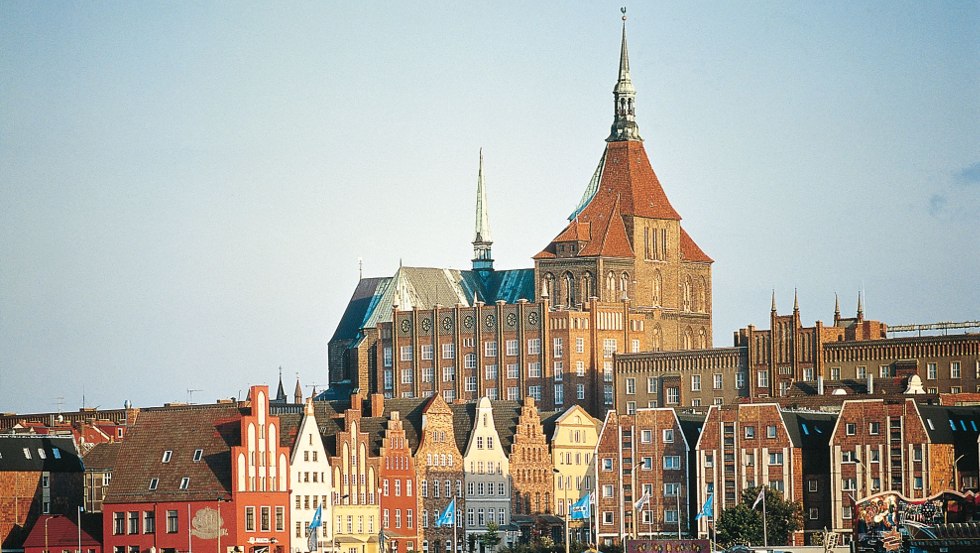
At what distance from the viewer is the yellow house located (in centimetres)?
18838

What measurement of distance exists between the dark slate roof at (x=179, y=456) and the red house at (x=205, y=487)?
0.22ft

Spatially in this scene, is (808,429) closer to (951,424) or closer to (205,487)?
(951,424)

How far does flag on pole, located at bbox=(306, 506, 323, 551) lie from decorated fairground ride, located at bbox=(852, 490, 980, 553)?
35179mm

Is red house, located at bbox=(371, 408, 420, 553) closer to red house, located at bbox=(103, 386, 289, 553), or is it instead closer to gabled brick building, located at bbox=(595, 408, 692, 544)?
red house, located at bbox=(103, 386, 289, 553)

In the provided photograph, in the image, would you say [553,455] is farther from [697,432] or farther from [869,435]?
[869,435]

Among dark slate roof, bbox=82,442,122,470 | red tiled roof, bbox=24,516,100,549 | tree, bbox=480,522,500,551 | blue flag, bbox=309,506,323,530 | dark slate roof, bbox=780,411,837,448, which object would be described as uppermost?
dark slate roof, bbox=780,411,837,448

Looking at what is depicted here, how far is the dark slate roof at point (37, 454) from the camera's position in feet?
570

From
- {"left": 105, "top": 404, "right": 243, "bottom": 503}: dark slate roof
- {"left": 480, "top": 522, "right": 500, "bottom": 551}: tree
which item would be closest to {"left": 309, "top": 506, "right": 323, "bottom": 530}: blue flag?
{"left": 105, "top": 404, "right": 243, "bottom": 503}: dark slate roof

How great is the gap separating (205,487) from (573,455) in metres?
42.8

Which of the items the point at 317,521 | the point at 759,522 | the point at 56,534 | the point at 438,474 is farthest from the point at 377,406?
the point at 759,522

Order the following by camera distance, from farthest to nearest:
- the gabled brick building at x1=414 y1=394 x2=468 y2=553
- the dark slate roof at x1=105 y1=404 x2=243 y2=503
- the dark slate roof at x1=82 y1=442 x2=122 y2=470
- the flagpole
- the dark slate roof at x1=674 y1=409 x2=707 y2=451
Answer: the gabled brick building at x1=414 y1=394 x2=468 y2=553, the dark slate roof at x1=82 y1=442 x2=122 y2=470, the dark slate roof at x1=674 y1=409 x2=707 y2=451, the dark slate roof at x1=105 y1=404 x2=243 y2=503, the flagpole

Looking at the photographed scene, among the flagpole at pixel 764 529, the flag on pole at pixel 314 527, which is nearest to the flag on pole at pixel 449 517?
the flag on pole at pixel 314 527

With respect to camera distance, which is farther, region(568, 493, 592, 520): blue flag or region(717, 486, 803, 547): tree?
region(568, 493, 592, 520): blue flag

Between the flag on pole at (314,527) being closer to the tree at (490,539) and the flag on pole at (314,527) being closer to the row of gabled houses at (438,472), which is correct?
the row of gabled houses at (438,472)
